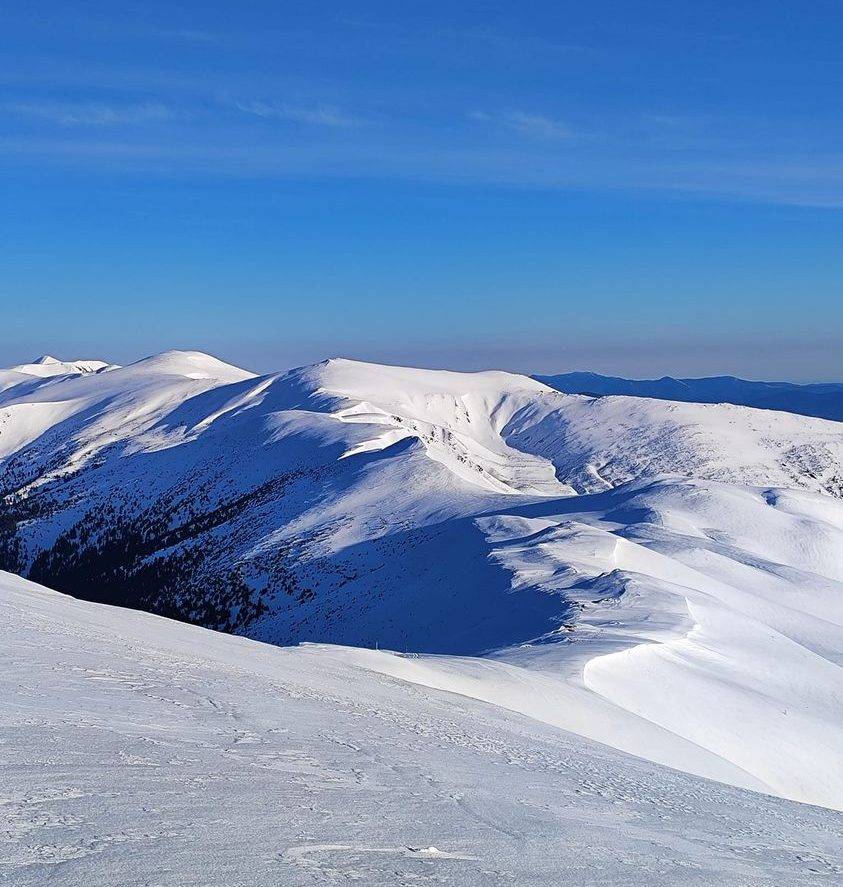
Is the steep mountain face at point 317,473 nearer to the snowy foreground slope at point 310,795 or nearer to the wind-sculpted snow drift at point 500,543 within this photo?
the wind-sculpted snow drift at point 500,543

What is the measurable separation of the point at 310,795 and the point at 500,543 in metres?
41.1

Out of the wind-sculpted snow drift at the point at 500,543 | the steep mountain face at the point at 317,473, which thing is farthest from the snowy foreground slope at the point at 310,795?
the steep mountain face at the point at 317,473

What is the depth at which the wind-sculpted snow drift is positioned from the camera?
24.5 m

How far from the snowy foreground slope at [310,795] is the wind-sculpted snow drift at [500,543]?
23.1 ft

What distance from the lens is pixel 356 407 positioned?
407 ft

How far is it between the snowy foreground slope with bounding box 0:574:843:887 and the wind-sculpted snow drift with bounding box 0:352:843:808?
7.05 m

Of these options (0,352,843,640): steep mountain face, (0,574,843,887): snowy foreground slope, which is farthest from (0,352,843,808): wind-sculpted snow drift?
(0,574,843,887): snowy foreground slope

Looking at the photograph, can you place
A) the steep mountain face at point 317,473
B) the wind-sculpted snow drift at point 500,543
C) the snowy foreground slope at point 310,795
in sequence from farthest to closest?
the steep mountain face at point 317,473 → the wind-sculpted snow drift at point 500,543 → the snowy foreground slope at point 310,795

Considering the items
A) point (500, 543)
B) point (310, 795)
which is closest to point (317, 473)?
point (500, 543)

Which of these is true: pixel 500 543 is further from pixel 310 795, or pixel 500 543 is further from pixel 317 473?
pixel 310 795

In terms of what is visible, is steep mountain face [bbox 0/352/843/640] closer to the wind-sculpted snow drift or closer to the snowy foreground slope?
the wind-sculpted snow drift

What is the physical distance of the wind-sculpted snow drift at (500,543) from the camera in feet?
80.2

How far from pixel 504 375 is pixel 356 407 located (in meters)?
64.1

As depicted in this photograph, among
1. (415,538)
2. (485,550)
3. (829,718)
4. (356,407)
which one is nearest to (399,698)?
(829,718)
